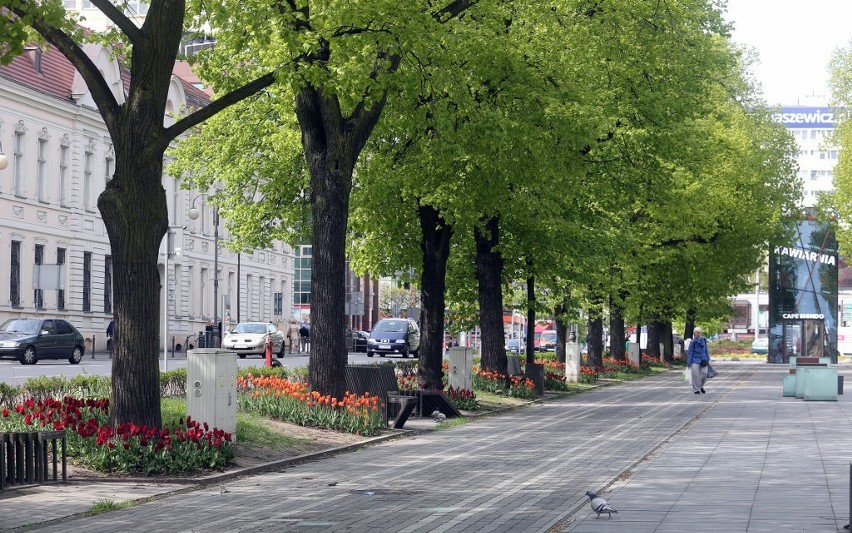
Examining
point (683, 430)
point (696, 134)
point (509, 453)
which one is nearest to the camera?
point (509, 453)

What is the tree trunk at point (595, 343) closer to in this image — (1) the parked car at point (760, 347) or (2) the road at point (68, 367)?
(2) the road at point (68, 367)

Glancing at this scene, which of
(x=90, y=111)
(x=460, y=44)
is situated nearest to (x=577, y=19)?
(x=460, y=44)

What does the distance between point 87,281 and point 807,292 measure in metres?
37.3

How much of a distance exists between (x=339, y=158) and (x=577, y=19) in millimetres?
9893

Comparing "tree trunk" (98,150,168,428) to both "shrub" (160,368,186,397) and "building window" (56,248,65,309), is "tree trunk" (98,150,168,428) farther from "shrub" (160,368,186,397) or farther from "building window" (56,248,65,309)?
"building window" (56,248,65,309)

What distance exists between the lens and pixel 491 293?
35.0 m

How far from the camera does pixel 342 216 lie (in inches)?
919

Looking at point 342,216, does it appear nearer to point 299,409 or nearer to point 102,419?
point 299,409

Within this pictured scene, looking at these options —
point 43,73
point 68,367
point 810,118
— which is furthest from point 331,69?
point 810,118

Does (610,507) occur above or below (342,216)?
below

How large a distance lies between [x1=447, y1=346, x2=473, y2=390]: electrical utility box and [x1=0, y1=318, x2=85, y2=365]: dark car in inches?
832

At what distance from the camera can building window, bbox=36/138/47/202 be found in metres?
60.5

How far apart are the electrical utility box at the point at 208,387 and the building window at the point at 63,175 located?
4649cm

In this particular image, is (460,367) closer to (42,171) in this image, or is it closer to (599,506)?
(599,506)
